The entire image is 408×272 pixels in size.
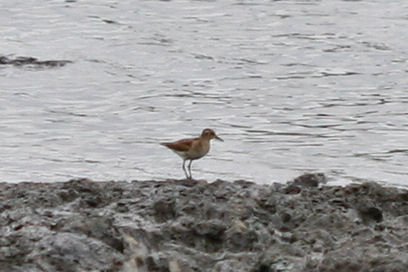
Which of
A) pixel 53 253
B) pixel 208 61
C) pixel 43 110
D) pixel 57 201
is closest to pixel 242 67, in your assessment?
pixel 208 61

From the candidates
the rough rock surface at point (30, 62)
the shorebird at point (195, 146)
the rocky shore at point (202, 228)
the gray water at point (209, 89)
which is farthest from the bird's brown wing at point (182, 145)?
the rough rock surface at point (30, 62)

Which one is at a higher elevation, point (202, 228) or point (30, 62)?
point (202, 228)

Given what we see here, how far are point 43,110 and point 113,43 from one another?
507cm

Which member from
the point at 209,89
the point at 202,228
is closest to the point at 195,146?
the point at 202,228

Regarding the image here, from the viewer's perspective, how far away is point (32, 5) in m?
24.8

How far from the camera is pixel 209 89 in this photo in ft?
58.1

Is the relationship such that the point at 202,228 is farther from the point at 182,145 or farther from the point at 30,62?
the point at 30,62

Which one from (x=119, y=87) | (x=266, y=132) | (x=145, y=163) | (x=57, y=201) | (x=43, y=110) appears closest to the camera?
(x=57, y=201)

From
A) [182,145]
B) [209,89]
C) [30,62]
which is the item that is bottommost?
[30,62]

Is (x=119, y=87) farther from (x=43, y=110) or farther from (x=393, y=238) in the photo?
(x=393, y=238)

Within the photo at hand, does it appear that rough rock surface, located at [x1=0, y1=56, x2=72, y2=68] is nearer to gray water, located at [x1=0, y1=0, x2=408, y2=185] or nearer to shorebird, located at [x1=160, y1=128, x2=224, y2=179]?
gray water, located at [x1=0, y1=0, x2=408, y2=185]

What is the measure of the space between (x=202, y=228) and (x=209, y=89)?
35.4ft

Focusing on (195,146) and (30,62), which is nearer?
(195,146)

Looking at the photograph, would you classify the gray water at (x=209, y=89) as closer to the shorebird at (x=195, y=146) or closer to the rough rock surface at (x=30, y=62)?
the rough rock surface at (x=30, y=62)
